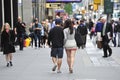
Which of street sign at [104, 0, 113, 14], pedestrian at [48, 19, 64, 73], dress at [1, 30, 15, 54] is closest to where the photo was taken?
pedestrian at [48, 19, 64, 73]

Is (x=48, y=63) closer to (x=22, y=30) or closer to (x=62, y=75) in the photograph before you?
(x=62, y=75)

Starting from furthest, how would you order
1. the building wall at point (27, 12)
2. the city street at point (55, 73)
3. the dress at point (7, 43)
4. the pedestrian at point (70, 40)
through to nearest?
1. the building wall at point (27, 12)
2. the dress at point (7, 43)
3. the pedestrian at point (70, 40)
4. the city street at point (55, 73)

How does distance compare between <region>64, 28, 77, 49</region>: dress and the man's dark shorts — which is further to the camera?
<region>64, 28, 77, 49</region>: dress

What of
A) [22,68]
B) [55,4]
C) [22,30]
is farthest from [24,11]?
[22,68]

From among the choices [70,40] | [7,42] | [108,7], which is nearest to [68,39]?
[70,40]

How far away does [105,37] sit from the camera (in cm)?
2039

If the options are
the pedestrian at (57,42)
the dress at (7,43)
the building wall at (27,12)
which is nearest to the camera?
the pedestrian at (57,42)

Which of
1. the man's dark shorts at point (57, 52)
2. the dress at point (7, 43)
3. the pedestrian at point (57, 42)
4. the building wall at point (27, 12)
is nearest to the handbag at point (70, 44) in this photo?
the pedestrian at point (57, 42)

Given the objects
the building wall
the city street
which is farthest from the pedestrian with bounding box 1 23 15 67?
the building wall

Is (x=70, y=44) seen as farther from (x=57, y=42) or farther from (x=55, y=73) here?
(x=55, y=73)

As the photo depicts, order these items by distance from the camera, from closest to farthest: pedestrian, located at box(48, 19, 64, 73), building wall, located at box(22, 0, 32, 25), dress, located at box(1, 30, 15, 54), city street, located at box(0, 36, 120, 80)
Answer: city street, located at box(0, 36, 120, 80)
pedestrian, located at box(48, 19, 64, 73)
dress, located at box(1, 30, 15, 54)
building wall, located at box(22, 0, 32, 25)

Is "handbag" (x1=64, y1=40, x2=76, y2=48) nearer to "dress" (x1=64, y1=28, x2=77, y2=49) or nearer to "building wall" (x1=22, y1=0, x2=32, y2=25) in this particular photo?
"dress" (x1=64, y1=28, x2=77, y2=49)

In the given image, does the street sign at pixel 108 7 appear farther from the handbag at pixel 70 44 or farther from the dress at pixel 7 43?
the handbag at pixel 70 44

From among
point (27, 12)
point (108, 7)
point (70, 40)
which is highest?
point (108, 7)
